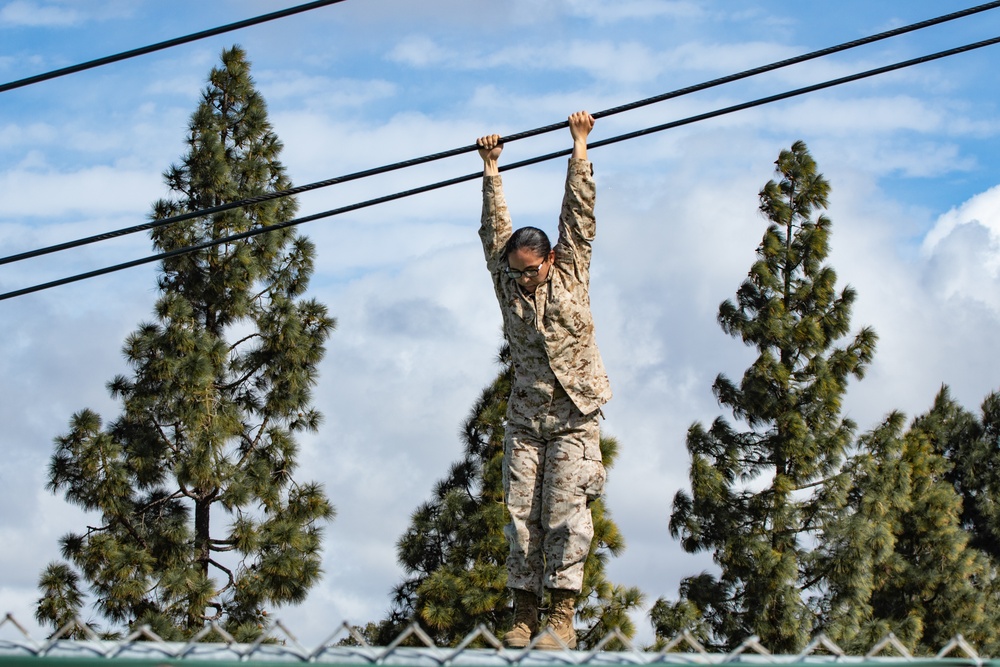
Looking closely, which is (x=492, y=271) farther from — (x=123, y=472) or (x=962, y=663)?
(x=123, y=472)

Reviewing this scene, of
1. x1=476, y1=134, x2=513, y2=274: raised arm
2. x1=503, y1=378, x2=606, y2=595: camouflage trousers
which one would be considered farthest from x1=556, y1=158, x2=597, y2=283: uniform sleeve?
x1=503, y1=378, x2=606, y2=595: camouflage trousers

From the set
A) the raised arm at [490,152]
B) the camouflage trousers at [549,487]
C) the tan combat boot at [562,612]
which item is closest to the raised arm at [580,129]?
the raised arm at [490,152]

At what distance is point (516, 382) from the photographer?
6.47 m

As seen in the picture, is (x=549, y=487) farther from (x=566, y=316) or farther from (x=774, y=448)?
(x=774, y=448)

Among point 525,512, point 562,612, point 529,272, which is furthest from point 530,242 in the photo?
point 562,612

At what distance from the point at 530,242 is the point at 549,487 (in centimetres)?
115

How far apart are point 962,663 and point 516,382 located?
113 inches

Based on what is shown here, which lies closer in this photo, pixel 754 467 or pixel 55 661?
pixel 55 661

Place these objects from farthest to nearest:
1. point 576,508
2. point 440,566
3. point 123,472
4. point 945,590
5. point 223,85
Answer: point 945,590 → point 223,85 → point 123,472 → point 440,566 → point 576,508

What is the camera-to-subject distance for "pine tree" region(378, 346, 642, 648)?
12602 millimetres

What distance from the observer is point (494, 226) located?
6.53 meters

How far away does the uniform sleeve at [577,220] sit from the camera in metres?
6.30

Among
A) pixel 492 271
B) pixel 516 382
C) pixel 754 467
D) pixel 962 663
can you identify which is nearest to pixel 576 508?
pixel 516 382

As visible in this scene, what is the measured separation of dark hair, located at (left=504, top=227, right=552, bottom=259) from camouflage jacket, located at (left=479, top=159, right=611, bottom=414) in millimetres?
101
